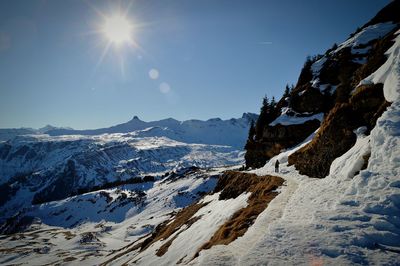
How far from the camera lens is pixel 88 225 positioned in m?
194

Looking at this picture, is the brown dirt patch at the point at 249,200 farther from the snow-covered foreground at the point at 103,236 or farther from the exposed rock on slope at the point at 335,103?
the snow-covered foreground at the point at 103,236

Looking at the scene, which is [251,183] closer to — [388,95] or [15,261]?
[388,95]

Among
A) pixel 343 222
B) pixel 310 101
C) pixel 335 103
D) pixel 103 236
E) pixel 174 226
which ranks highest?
pixel 310 101

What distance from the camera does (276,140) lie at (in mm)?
75000

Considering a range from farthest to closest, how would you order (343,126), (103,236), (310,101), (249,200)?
(103,236) → (310,101) → (249,200) → (343,126)

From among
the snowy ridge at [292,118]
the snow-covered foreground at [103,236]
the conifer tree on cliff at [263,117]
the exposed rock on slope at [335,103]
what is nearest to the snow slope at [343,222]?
the exposed rock on slope at [335,103]

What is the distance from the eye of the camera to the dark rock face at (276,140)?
222 ft

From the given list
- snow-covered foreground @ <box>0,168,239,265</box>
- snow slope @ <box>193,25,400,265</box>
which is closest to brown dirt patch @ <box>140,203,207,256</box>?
snow slope @ <box>193,25,400,265</box>

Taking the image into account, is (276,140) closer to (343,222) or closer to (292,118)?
(292,118)

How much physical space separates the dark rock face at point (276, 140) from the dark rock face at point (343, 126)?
2920 cm

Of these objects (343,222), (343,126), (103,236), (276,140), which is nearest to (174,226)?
(276,140)

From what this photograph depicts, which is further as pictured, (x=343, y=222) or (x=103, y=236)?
(x=103, y=236)

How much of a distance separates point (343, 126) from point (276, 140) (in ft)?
134

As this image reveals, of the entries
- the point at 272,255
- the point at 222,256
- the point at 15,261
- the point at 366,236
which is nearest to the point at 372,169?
the point at 366,236
